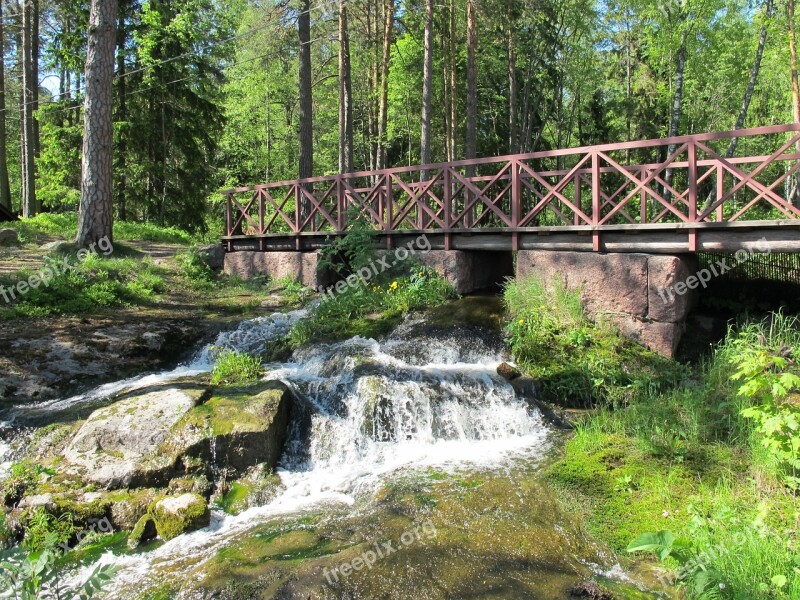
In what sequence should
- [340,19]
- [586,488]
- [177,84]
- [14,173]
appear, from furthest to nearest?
[14,173], [177,84], [340,19], [586,488]

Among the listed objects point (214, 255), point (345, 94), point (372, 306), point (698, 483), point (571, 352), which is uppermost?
point (345, 94)

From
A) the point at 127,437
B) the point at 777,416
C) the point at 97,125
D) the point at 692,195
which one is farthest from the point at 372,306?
the point at 97,125

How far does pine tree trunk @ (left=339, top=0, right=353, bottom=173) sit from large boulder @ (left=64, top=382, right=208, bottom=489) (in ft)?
39.2

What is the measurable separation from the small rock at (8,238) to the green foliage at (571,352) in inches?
438

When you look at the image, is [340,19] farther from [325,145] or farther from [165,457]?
[165,457]

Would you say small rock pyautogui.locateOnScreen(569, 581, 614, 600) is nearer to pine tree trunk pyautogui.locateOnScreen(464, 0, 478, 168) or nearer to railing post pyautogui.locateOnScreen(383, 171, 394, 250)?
railing post pyautogui.locateOnScreen(383, 171, 394, 250)

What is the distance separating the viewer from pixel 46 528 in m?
4.78

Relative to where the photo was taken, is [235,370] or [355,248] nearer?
[235,370]

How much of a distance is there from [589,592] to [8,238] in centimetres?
1408

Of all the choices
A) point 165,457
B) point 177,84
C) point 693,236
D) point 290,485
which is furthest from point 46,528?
point 177,84

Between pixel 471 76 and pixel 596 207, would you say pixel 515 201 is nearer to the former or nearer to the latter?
pixel 596 207

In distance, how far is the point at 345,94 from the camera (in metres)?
16.8

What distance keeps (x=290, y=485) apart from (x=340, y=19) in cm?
1410

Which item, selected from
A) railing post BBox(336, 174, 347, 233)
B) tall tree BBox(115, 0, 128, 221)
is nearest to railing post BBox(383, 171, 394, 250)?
railing post BBox(336, 174, 347, 233)
